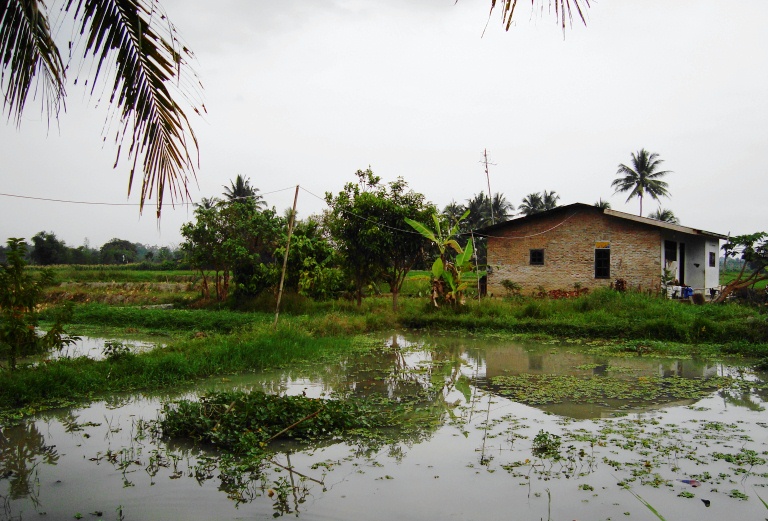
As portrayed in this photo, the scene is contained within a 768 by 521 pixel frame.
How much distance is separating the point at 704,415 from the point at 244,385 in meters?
6.27

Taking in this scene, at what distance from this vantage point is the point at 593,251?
1925 centimetres

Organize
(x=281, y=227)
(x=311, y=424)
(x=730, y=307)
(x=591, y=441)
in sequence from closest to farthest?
(x=591, y=441)
(x=311, y=424)
(x=730, y=307)
(x=281, y=227)

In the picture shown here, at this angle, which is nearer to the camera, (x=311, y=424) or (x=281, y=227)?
(x=311, y=424)

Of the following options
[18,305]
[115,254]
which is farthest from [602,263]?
[115,254]

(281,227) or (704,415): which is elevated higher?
(281,227)

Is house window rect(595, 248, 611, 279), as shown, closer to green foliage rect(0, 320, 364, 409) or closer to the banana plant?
the banana plant

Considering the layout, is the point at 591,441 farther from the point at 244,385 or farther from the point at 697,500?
the point at 244,385

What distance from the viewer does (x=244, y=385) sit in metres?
8.63

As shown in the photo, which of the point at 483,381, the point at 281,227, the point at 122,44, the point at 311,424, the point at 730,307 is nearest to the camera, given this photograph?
the point at 122,44

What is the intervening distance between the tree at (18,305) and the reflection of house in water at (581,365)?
6868mm

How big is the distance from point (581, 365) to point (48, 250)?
39.1 meters

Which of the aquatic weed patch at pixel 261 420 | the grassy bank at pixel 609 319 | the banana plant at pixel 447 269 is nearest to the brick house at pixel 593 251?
the grassy bank at pixel 609 319

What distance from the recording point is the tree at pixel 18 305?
291 inches

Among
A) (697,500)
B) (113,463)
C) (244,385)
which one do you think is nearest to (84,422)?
(113,463)
